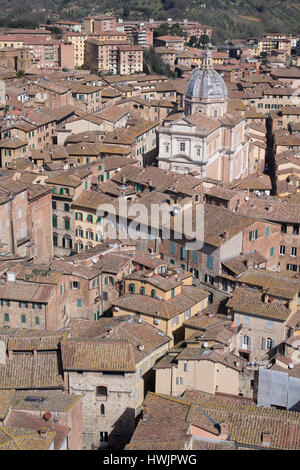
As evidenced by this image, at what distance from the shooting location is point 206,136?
61.8 metres

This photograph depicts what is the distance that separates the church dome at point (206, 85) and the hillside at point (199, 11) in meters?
79.7

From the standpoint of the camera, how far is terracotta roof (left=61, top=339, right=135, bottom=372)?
111 feet

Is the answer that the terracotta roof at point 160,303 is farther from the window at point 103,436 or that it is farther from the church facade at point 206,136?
the church facade at point 206,136

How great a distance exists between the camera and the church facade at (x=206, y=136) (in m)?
62.6

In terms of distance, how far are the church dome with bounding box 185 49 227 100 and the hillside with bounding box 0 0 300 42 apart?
7971cm

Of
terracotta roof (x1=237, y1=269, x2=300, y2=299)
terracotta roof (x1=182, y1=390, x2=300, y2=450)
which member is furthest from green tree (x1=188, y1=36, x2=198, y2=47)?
terracotta roof (x1=182, y1=390, x2=300, y2=450)

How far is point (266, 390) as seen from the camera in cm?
3438

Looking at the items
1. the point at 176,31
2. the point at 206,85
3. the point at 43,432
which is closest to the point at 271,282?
the point at 43,432

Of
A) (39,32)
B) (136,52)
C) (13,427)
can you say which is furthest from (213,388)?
(39,32)

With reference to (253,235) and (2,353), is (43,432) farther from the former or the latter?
(253,235)

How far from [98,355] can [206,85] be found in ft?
128

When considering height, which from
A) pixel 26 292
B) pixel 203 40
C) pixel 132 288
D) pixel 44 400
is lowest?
pixel 44 400

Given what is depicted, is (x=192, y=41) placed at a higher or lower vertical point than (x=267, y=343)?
Result: higher
